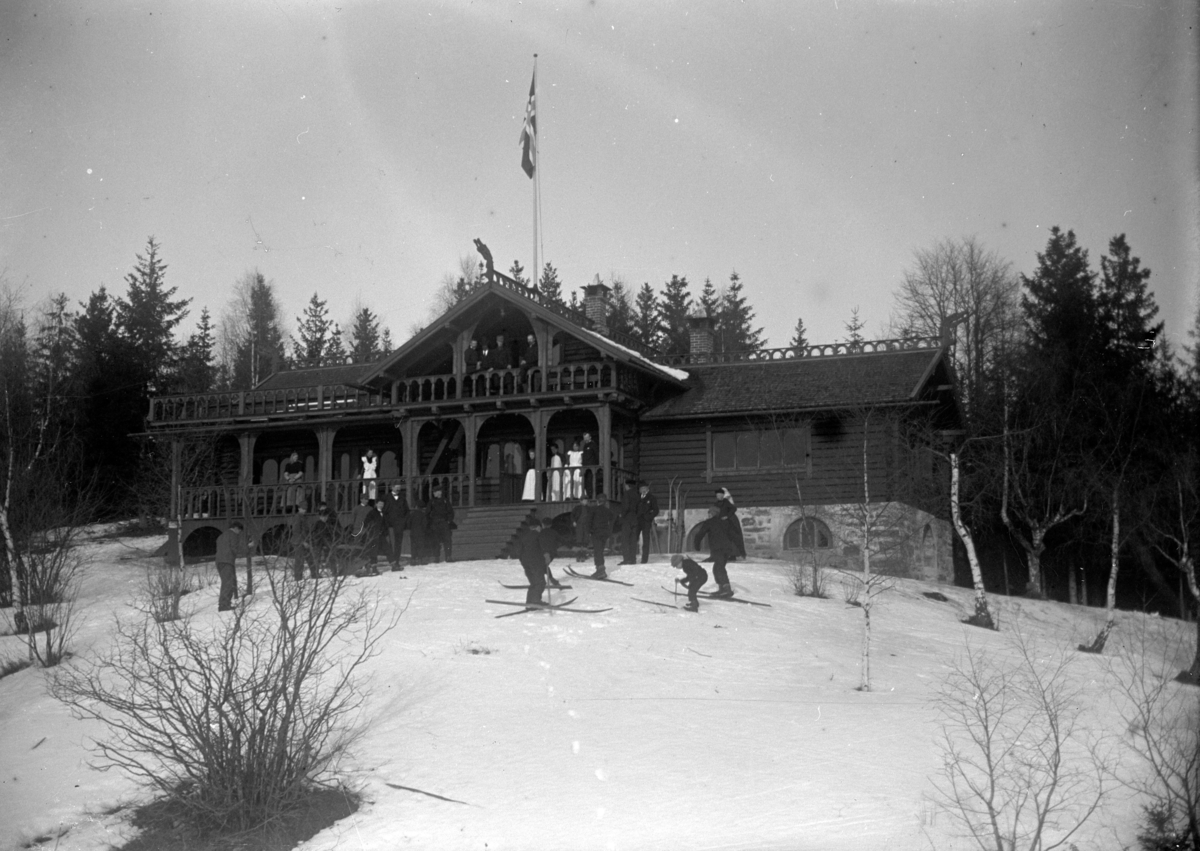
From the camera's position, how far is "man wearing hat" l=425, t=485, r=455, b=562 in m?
27.6

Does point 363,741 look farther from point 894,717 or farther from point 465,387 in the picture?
point 465,387

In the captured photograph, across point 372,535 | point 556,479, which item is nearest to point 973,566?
point 556,479

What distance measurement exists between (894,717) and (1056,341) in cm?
2272

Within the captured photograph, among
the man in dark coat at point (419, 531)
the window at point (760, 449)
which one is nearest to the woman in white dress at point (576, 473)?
the window at point (760, 449)

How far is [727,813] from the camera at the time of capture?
13070 millimetres

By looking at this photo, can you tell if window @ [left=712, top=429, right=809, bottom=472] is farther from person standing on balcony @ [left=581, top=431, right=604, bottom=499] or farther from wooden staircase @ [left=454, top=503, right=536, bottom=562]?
wooden staircase @ [left=454, top=503, right=536, bottom=562]

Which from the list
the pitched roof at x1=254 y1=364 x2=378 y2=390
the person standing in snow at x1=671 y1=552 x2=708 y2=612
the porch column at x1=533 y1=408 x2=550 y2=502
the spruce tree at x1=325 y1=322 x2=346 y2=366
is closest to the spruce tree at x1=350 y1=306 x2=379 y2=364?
the spruce tree at x1=325 y1=322 x2=346 y2=366

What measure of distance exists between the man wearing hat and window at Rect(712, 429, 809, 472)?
790 centimetres

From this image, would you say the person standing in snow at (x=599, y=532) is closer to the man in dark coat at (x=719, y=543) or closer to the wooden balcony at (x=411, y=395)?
the man in dark coat at (x=719, y=543)

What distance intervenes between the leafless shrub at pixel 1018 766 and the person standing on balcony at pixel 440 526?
12.6 meters

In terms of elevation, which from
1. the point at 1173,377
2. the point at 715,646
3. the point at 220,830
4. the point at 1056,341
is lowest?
the point at 220,830

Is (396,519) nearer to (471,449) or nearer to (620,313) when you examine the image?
(471,449)

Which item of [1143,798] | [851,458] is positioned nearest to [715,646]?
[1143,798]

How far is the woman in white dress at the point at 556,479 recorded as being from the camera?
3075 centimetres
